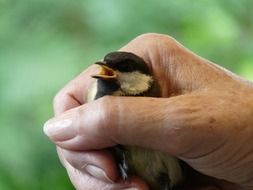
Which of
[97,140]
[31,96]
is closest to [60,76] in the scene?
[31,96]

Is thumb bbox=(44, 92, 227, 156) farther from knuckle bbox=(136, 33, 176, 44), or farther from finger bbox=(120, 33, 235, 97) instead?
knuckle bbox=(136, 33, 176, 44)

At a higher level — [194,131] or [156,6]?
[156,6]

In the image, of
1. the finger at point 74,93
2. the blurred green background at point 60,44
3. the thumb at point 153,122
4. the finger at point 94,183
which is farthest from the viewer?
the blurred green background at point 60,44

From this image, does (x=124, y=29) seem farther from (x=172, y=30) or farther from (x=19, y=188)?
(x=19, y=188)

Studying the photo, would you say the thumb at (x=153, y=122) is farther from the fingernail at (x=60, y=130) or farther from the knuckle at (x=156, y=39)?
the knuckle at (x=156, y=39)

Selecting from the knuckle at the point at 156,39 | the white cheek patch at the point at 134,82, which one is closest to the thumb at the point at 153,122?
the white cheek patch at the point at 134,82
